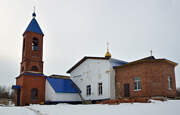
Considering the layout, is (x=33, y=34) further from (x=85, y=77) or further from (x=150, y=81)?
(x=150, y=81)

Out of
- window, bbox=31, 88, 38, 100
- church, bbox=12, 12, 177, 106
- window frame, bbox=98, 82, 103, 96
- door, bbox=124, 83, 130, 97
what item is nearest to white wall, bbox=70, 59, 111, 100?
church, bbox=12, 12, 177, 106

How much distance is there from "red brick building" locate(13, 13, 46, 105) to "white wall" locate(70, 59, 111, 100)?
14.9 ft

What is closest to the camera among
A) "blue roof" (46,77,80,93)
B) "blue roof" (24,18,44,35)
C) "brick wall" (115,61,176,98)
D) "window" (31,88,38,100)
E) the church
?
"brick wall" (115,61,176,98)

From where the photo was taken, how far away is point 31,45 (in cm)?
2323

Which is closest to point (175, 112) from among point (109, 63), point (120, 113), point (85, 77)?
point (120, 113)

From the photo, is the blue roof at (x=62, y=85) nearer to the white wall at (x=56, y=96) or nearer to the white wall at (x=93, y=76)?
the white wall at (x=56, y=96)

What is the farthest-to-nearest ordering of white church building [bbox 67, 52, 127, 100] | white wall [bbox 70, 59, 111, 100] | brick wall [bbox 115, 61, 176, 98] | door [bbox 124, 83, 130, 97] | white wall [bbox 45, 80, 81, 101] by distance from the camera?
white wall [bbox 45, 80, 81, 101], white wall [bbox 70, 59, 111, 100], white church building [bbox 67, 52, 127, 100], door [bbox 124, 83, 130, 97], brick wall [bbox 115, 61, 176, 98]

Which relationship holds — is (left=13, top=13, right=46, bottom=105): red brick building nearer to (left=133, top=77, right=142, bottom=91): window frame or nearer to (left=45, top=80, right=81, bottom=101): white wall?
(left=45, top=80, right=81, bottom=101): white wall

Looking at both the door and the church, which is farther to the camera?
the door

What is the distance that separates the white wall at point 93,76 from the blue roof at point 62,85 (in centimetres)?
74

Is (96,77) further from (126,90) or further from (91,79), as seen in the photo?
(126,90)

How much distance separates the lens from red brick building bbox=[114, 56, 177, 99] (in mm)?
18156

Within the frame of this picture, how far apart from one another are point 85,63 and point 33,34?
23.7ft

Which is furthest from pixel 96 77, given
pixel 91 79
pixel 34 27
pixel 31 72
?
Answer: pixel 34 27
